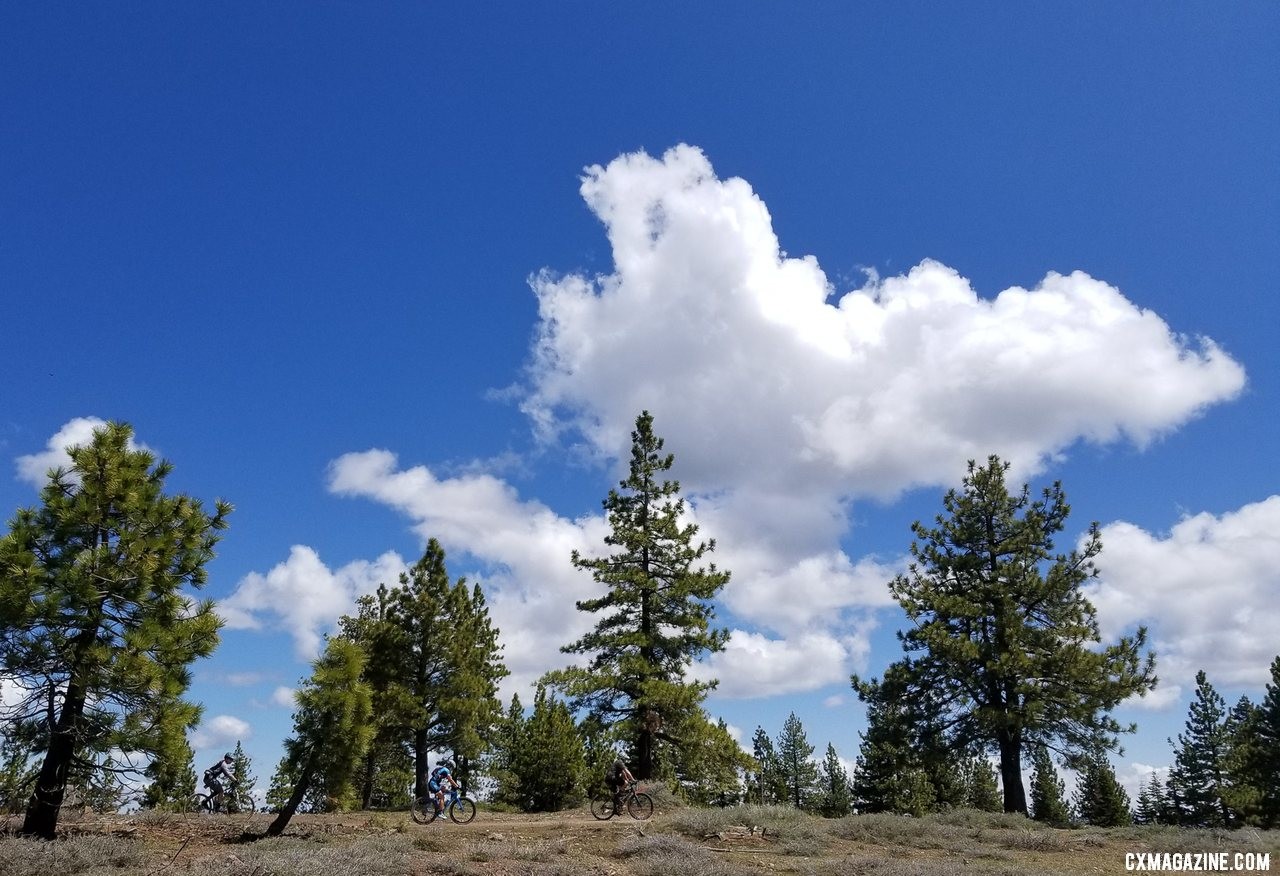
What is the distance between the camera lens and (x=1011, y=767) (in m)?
28.0

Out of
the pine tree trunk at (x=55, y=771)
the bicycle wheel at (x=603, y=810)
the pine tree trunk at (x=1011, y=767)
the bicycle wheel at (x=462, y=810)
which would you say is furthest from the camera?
the pine tree trunk at (x=1011, y=767)

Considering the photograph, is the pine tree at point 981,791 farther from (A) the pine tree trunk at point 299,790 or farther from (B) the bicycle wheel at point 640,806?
(A) the pine tree trunk at point 299,790

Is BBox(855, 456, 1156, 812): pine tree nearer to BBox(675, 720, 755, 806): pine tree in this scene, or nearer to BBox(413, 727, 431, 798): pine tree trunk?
BBox(675, 720, 755, 806): pine tree

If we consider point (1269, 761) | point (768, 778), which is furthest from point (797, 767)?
point (1269, 761)

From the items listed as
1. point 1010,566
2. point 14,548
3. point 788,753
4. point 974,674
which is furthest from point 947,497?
point 788,753

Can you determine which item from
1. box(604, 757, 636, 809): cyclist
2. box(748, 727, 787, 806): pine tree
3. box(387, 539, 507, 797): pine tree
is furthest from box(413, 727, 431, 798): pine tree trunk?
box(748, 727, 787, 806): pine tree

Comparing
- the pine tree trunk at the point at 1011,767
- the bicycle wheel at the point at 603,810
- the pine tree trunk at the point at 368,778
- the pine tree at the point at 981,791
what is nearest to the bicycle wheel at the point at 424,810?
the bicycle wheel at the point at 603,810

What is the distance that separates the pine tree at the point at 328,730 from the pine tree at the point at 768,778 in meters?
53.0

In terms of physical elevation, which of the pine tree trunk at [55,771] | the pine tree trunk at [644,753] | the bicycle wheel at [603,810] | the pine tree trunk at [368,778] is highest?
the pine tree trunk at [55,771]

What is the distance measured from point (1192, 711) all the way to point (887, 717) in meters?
49.6

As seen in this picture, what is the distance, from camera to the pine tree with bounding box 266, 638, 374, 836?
56.8 ft

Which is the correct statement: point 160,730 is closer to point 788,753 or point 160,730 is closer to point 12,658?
point 12,658

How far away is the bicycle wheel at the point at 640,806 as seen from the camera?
2233cm

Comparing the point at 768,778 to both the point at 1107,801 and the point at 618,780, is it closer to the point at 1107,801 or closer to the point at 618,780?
the point at 1107,801
